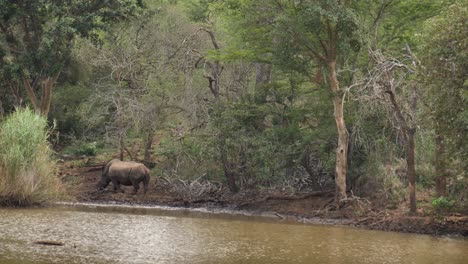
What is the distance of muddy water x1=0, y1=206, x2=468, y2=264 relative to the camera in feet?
39.8

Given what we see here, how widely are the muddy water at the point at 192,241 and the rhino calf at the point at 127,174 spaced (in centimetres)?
493

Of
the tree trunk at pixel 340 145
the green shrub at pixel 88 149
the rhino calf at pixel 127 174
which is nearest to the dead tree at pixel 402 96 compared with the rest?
the tree trunk at pixel 340 145

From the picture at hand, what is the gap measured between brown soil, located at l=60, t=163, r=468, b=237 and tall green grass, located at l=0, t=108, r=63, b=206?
3117mm

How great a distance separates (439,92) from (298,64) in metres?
6.91

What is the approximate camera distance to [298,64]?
21.0 meters

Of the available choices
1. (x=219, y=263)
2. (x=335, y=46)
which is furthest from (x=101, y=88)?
(x=219, y=263)

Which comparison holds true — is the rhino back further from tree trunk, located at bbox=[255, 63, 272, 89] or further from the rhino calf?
tree trunk, located at bbox=[255, 63, 272, 89]

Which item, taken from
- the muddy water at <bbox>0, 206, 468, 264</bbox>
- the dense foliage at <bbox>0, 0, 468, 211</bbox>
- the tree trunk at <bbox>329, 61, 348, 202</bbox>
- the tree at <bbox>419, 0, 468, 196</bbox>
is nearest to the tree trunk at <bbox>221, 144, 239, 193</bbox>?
the dense foliage at <bbox>0, 0, 468, 211</bbox>

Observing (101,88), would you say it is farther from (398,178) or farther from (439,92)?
(439,92)

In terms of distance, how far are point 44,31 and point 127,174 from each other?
609 cm

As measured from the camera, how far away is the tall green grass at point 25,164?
17719mm

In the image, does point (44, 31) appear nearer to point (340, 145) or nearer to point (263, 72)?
point (263, 72)

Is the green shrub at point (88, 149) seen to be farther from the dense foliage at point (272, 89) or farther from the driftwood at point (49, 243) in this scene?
the driftwood at point (49, 243)

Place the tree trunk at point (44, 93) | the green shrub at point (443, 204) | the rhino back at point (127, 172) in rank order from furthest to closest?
the tree trunk at point (44, 93) < the rhino back at point (127, 172) < the green shrub at point (443, 204)
